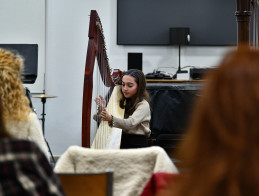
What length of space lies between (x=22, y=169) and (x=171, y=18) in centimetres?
578

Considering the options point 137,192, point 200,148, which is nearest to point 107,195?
point 137,192

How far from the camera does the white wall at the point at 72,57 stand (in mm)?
6477

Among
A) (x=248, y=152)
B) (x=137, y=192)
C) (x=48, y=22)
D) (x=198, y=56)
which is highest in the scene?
(x=48, y=22)

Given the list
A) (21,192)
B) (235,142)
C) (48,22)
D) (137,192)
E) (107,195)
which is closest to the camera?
(235,142)

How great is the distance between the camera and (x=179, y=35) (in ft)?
20.7

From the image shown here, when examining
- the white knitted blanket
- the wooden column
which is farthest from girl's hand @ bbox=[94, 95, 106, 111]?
the white knitted blanket

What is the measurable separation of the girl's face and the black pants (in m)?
0.37

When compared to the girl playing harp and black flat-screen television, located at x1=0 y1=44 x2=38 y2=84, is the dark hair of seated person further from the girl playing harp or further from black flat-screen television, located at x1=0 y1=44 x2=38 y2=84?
black flat-screen television, located at x1=0 y1=44 x2=38 y2=84

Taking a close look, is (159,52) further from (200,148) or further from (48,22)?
(200,148)

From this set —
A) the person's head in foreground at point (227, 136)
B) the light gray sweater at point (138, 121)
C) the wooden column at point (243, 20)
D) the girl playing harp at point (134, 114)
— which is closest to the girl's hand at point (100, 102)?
the girl playing harp at point (134, 114)

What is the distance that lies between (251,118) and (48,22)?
6084 mm

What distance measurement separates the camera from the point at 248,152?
653mm

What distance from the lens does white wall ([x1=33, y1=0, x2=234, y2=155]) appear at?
21.2ft

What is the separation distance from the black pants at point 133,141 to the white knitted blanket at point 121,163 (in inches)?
77.6
